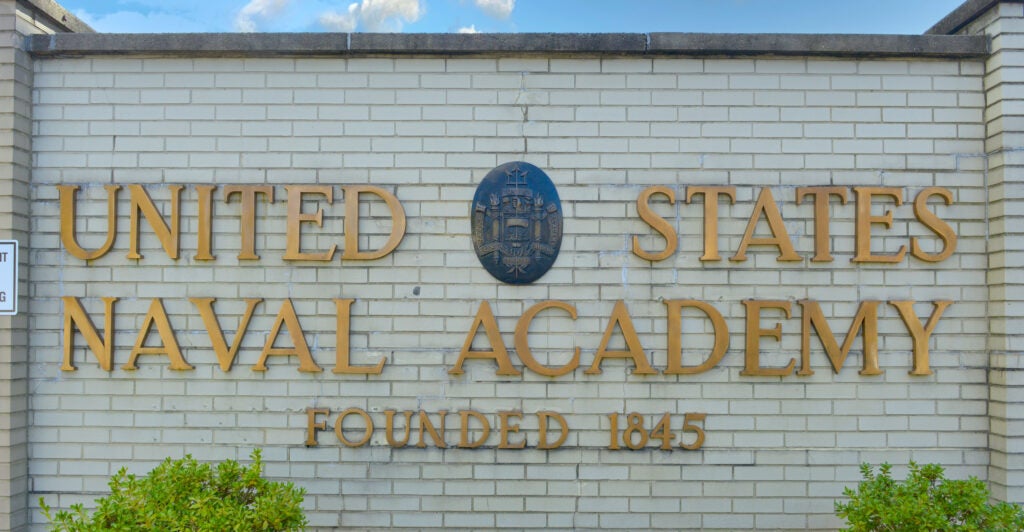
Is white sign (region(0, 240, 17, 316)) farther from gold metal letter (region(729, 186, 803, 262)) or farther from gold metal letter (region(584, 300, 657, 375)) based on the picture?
gold metal letter (region(729, 186, 803, 262))

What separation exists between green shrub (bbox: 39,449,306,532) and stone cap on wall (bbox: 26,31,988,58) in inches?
115

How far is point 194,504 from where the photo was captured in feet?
13.7

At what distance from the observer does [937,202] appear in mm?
5168

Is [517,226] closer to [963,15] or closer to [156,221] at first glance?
[156,221]

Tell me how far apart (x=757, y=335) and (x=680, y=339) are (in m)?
0.54

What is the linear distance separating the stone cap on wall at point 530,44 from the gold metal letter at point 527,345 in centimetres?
185

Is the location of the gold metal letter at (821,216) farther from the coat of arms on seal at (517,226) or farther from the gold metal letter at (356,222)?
the gold metal letter at (356,222)

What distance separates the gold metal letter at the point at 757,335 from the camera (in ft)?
16.7

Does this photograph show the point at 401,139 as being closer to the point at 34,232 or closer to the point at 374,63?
the point at 374,63

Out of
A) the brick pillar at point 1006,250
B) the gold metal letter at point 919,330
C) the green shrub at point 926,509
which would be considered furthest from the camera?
the gold metal letter at point 919,330

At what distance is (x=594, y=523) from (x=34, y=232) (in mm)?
4581

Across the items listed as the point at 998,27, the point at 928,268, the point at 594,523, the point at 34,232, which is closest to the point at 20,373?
the point at 34,232

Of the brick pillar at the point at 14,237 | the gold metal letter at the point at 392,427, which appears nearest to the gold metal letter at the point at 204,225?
the brick pillar at the point at 14,237

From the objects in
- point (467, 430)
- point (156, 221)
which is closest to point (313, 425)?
point (467, 430)
